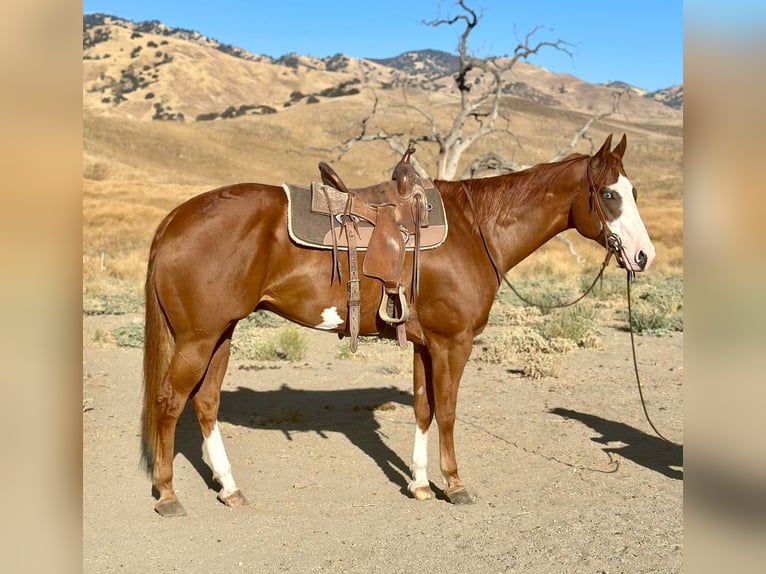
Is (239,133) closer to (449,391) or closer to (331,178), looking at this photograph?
(331,178)

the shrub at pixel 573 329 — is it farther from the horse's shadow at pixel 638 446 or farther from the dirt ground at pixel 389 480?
the horse's shadow at pixel 638 446

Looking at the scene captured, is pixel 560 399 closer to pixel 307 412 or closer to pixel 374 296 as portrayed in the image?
pixel 307 412

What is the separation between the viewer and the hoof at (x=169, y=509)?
4.92 m

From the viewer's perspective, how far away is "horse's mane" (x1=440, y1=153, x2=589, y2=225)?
5312mm

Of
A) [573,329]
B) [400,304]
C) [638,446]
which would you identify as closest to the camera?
[400,304]

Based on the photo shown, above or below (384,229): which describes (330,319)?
below

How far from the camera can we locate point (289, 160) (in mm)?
61344

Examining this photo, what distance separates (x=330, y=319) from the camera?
5074 millimetres

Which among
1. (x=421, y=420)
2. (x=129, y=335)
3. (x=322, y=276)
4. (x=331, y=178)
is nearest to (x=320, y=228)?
(x=322, y=276)

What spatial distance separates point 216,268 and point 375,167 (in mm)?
56783

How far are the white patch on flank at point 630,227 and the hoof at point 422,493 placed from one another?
221 cm

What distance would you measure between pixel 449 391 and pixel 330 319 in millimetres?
1005
